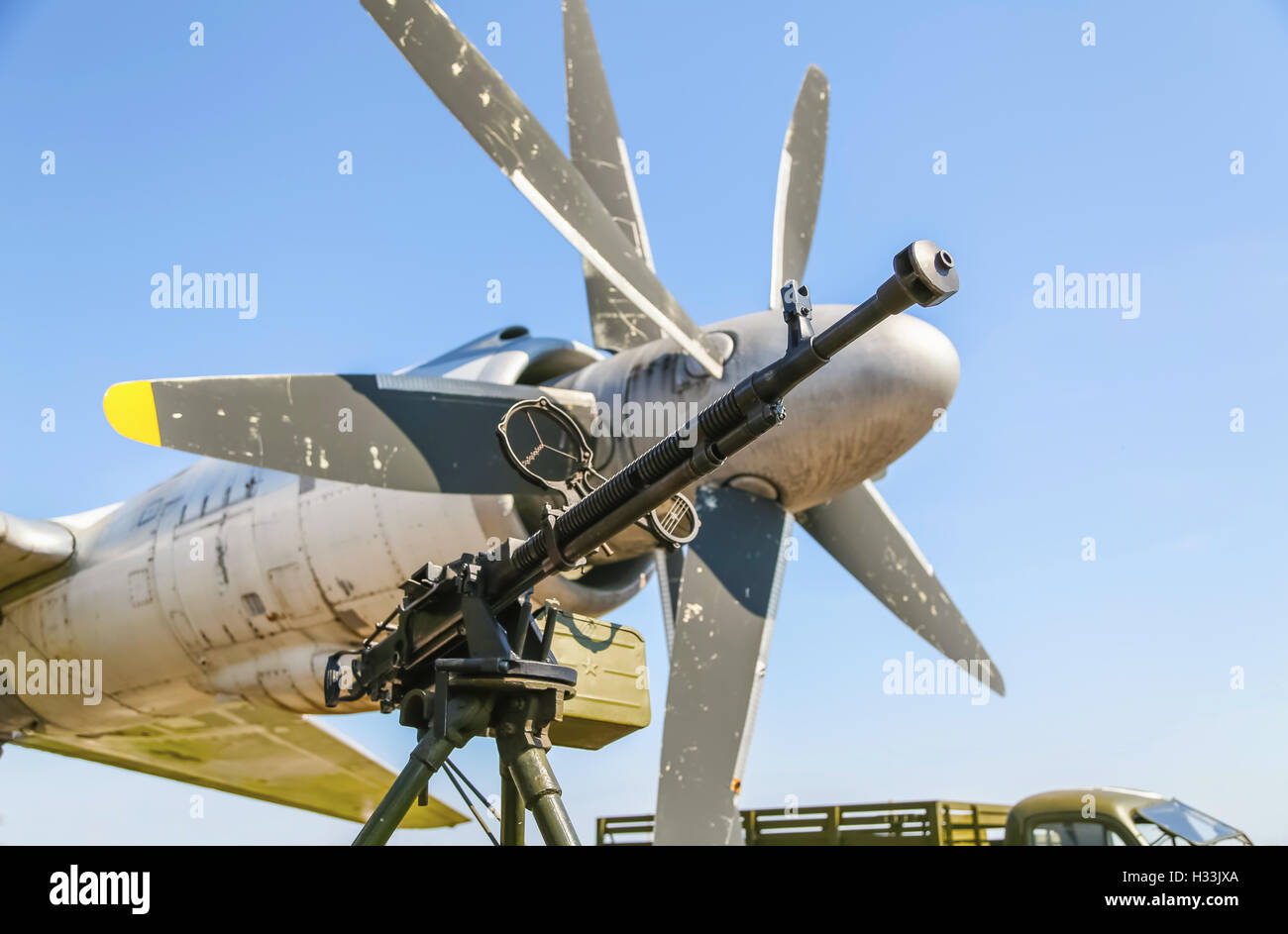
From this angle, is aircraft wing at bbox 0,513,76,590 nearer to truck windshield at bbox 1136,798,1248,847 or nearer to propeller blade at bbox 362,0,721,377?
propeller blade at bbox 362,0,721,377

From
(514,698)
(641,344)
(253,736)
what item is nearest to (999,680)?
(641,344)

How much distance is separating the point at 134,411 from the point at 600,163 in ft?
13.9

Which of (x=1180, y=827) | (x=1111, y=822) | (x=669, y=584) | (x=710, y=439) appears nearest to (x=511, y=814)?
(x=710, y=439)

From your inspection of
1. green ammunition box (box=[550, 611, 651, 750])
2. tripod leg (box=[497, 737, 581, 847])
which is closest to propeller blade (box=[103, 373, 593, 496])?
green ammunition box (box=[550, 611, 651, 750])

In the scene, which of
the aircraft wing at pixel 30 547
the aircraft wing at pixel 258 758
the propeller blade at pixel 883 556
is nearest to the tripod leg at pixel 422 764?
the propeller blade at pixel 883 556

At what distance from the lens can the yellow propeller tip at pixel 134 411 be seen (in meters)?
6.57

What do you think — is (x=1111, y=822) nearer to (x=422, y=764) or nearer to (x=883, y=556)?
(x=883, y=556)

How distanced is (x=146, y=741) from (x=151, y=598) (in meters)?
2.86

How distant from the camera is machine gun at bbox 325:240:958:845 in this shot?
427cm

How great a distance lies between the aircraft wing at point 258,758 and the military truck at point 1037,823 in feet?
16.8

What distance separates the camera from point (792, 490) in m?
7.75

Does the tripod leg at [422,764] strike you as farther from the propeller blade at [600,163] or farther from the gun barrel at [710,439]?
the propeller blade at [600,163]

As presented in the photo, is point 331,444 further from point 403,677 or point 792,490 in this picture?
point 792,490

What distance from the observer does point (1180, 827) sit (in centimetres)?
696
